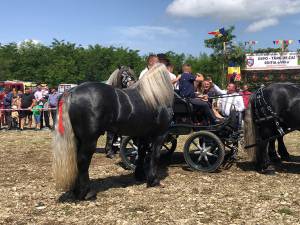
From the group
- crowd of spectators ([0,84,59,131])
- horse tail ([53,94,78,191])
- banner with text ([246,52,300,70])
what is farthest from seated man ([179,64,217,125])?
banner with text ([246,52,300,70])

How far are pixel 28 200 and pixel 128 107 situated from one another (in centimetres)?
193

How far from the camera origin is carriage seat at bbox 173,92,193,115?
6992 mm

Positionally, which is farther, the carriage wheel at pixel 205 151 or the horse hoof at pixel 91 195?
the carriage wheel at pixel 205 151

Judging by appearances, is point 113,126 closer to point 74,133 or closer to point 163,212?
point 74,133

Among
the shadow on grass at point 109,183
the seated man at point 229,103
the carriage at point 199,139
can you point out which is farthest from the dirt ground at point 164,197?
the seated man at point 229,103

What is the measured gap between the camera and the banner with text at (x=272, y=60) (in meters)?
31.4

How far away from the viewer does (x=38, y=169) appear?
757 cm

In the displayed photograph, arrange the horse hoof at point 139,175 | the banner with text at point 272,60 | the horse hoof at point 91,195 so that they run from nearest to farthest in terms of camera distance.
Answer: the horse hoof at point 91,195 < the horse hoof at point 139,175 < the banner with text at point 272,60

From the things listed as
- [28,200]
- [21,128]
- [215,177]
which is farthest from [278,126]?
[21,128]

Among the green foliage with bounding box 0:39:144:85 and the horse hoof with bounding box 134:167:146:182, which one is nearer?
the horse hoof with bounding box 134:167:146:182

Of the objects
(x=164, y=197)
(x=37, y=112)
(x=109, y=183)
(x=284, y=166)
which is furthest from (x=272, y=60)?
(x=164, y=197)

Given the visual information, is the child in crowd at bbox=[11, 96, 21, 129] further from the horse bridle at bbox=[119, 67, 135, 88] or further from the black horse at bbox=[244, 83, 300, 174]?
the black horse at bbox=[244, 83, 300, 174]

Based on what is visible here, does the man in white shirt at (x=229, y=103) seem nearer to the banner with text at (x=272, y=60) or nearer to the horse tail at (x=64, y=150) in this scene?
the horse tail at (x=64, y=150)

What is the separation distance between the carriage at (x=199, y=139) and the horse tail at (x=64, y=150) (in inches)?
71.9
